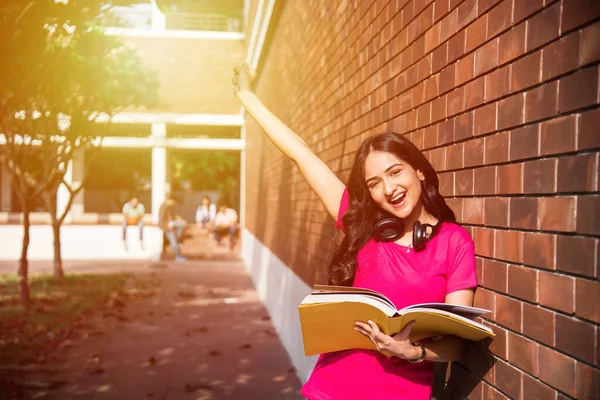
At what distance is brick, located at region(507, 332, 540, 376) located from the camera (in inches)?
74.6

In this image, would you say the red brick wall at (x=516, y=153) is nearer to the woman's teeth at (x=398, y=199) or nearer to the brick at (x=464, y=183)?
the brick at (x=464, y=183)

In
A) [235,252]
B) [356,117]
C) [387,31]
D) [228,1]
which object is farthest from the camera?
[228,1]

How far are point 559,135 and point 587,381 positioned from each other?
2.18ft

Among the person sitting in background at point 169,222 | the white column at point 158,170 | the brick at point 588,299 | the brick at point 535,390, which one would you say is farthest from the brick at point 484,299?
the white column at point 158,170

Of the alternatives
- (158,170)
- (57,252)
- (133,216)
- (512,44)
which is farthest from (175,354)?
(133,216)

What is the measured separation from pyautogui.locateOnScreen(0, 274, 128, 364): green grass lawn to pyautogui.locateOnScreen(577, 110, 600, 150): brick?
22.9 feet

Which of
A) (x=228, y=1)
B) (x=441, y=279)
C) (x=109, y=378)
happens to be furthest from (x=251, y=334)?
(x=228, y=1)

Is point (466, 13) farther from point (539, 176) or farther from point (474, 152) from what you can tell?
point (539, 176)

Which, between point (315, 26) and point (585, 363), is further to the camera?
point (315, 26)

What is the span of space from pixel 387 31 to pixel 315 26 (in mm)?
2768

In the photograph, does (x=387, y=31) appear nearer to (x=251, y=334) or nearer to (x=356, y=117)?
(x=356, y=117)

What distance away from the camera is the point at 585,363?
1.61m

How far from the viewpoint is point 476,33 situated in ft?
7.49

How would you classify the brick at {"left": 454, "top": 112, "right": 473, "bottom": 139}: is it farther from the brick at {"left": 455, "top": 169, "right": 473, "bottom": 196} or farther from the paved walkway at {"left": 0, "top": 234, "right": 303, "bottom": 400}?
the paved walkway at {"left": 0, "top": 234, "right": 303, "bottom": 400}
